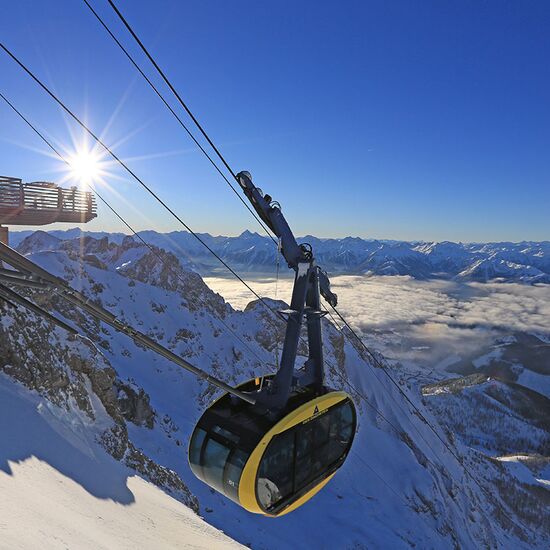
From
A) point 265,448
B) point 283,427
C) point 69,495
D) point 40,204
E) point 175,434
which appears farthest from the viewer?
point 175,434

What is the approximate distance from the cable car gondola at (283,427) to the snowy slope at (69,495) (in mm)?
3454

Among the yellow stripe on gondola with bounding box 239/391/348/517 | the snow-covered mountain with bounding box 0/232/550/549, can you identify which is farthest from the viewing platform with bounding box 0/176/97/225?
the yellow stripe on gondola with bounding box 239/391/348/517

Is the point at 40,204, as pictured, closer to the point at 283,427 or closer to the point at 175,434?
the point at 283,427

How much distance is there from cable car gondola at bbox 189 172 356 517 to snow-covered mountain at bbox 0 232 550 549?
4.00 metres

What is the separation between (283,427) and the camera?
9531mm

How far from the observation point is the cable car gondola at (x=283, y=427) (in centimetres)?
935

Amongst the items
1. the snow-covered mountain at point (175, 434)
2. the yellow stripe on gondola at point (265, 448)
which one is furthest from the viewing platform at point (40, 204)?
the yellow stripe on gondola at point (265, 448)

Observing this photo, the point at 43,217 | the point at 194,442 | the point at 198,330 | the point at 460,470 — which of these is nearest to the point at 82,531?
the point at 194,442

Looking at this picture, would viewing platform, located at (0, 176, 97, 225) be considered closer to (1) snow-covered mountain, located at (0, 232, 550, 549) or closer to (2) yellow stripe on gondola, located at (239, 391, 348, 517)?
(1) snow-covered mountain, located at (0, 232, 550, 549)

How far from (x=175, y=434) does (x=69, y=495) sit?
26922 mm

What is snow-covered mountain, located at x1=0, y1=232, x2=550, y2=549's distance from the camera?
15.3 meters

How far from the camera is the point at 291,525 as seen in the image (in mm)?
35156

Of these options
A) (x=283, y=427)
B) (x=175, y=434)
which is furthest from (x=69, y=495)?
(x=175, y=434)

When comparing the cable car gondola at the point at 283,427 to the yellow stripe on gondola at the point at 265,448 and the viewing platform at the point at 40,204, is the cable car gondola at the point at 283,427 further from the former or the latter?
the viewing platform at the point at 40,204
